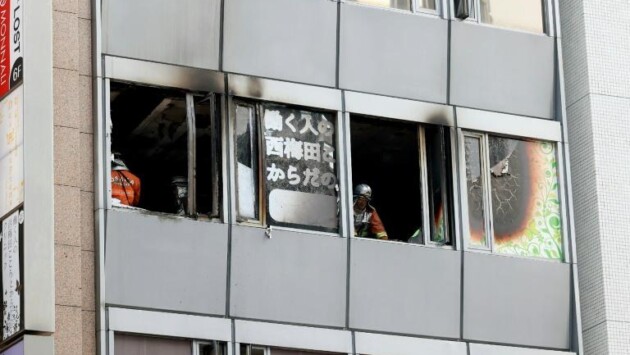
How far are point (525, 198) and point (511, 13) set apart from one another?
303cm

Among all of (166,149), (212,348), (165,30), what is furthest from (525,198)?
(165,30)

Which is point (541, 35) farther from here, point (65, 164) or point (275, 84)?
point (65, 164)

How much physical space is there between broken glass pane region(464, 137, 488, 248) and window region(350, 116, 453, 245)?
36cm

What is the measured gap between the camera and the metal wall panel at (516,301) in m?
29.8

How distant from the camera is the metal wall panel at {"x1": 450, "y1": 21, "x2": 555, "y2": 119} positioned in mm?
30781

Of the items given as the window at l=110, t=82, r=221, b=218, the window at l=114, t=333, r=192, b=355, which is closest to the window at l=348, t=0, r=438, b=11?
the window at l=110, t=82, r=221, b=218

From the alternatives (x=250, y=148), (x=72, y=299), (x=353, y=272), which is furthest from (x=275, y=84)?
(x=72, y=299)

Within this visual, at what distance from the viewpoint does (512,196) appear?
30781 mm

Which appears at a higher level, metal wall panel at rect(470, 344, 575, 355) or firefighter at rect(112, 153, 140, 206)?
firefighter at rect(112, 153, 140, 206)

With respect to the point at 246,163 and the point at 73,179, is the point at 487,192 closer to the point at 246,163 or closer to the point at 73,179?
the point at 246,163

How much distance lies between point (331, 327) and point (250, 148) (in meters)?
2.81

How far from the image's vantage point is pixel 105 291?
27.0 meters

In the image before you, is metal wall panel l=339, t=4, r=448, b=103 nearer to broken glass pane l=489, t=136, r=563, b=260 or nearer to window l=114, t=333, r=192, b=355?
broken glass pane l=489, t=136, r=563, b=260

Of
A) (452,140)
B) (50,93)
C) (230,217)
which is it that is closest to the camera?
(50,93)
